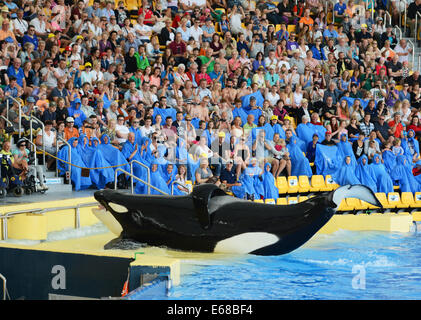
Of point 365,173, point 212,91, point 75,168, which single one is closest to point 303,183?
point 365,173

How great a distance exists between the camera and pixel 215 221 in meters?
8.65

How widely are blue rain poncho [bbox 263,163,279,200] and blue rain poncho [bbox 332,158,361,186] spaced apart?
202cm

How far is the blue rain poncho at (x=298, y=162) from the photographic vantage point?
15.7m

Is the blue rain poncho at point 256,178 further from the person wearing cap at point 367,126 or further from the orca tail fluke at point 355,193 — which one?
the orca tail fluke at point 355,193

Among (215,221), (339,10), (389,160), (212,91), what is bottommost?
(215,221)

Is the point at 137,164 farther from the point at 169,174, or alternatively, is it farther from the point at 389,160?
the point at 389,160

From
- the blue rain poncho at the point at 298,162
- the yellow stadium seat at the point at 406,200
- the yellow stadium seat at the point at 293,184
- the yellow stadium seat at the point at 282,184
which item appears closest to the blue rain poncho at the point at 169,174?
the yellow stadium seat at the point at 282,184

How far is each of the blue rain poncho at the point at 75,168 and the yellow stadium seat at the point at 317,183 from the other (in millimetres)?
5314

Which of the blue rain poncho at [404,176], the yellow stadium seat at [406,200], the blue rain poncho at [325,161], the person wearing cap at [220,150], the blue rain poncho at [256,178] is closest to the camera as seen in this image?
the blue rain poncho at [256,178]

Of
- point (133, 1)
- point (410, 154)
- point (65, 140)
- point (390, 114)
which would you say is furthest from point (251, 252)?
point (133, 1)

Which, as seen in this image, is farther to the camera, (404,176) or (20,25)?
(404,176)

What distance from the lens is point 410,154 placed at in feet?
56.1

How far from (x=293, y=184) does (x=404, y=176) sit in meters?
3.23
